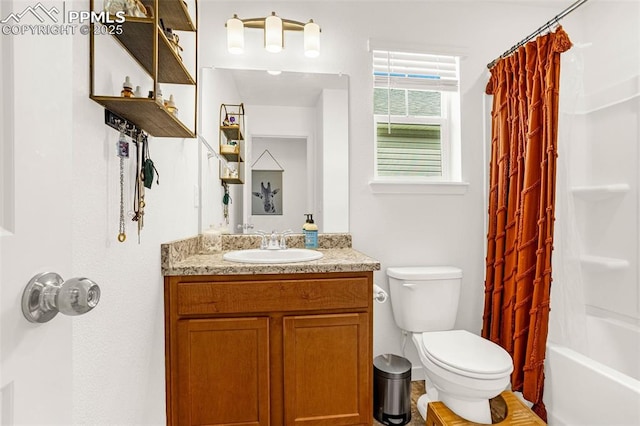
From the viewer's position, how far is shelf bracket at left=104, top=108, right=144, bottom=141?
→ 3.16ft

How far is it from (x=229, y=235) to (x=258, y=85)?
3.07 feet

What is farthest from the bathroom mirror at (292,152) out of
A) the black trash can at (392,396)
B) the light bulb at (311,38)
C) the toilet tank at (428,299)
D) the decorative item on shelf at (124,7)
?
the decorative item on shelf at (124,7)

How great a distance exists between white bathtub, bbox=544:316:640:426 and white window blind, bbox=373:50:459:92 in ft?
5.52

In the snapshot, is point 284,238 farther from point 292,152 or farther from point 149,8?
point 149,8

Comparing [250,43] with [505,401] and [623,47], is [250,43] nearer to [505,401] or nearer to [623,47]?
[623,47]

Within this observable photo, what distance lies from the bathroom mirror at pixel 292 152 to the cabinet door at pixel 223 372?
2.40 ft

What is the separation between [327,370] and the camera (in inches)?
60.6

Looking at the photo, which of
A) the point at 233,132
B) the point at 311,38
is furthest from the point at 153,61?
the point at 311,38

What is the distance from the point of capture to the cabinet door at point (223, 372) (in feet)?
4.81

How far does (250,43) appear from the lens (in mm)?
2078

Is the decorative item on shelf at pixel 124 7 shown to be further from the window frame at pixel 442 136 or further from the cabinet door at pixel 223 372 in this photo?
the window frame at pixel 442 136

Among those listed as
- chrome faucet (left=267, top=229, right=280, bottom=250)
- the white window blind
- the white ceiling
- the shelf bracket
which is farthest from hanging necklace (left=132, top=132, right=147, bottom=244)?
the white window blind

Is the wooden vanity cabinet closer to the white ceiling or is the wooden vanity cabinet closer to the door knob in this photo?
the door knob

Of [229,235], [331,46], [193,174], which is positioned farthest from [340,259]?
[331,46]
